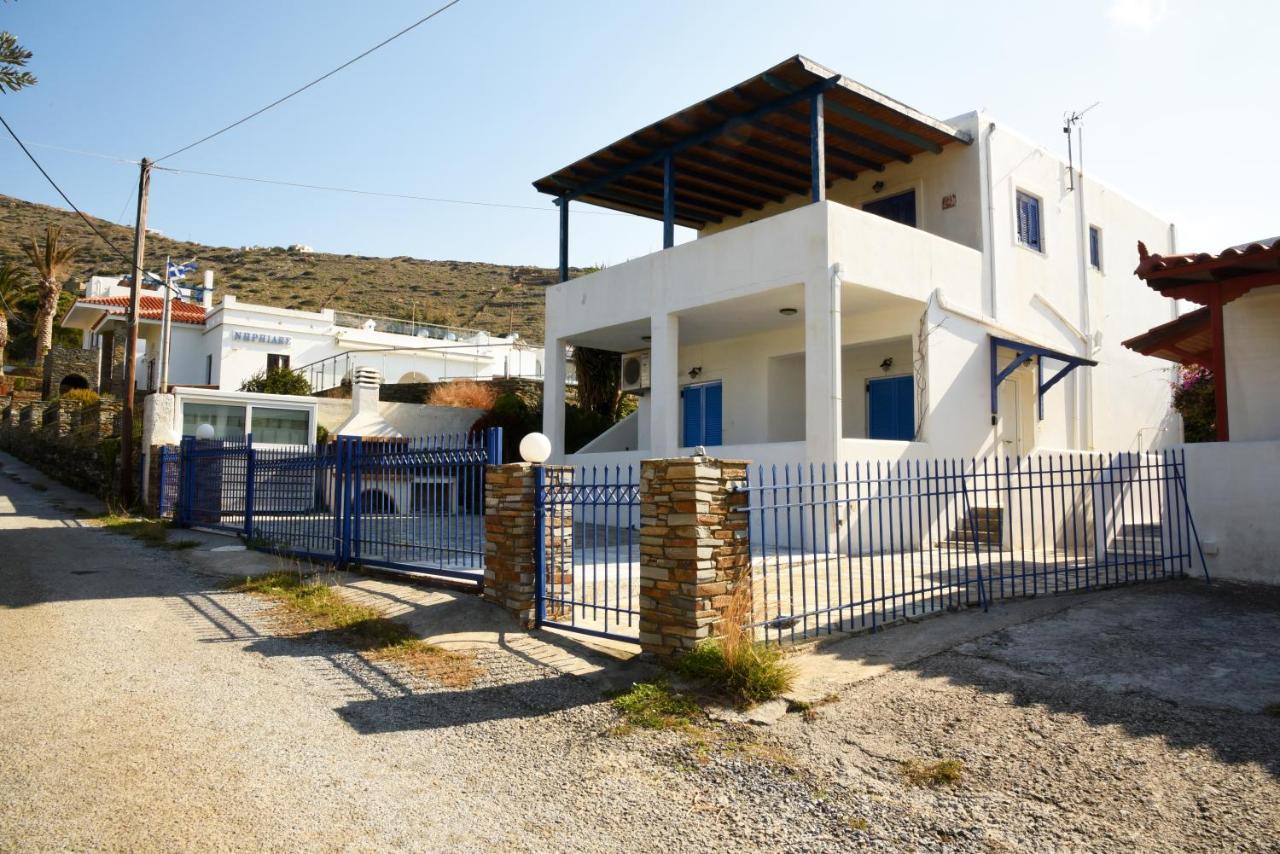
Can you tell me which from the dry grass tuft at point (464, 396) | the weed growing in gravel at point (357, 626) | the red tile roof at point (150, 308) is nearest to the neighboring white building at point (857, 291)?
the dry grass tuft at point (464, 396)

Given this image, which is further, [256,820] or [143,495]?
[143,495]

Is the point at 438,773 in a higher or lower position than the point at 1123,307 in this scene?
lower

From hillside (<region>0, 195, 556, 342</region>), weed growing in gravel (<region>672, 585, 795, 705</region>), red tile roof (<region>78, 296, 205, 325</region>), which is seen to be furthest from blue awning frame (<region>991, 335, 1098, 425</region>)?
hillside (<region>0, 195, 556, 342</region>)

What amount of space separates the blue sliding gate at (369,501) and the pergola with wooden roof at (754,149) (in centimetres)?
669

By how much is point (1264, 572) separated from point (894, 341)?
691 centimetres

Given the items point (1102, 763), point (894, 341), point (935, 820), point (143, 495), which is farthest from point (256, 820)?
point (143, 495)

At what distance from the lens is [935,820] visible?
3.63 meters

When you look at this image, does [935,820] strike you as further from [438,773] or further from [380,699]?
[380,699]

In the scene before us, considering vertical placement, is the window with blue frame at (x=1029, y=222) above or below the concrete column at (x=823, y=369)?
above

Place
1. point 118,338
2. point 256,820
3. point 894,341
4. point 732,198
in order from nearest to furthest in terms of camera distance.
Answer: point 256,820 → point 894,341 → point 732,198 → point 118,338

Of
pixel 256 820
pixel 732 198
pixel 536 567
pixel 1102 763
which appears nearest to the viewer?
pixel 256 820

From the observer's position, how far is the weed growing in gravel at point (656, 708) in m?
4.88

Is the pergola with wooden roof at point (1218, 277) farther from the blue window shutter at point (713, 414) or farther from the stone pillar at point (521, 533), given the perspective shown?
the blue window shutter at point (713, 414)

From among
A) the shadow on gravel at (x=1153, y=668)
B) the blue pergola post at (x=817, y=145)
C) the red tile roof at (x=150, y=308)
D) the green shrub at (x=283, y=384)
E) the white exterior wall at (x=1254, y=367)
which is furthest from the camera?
the red tile roof at (x=150, y=308)
